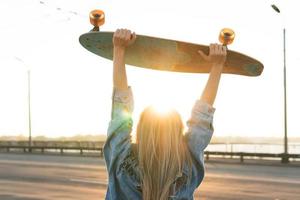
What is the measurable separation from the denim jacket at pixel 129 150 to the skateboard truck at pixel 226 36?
32cm

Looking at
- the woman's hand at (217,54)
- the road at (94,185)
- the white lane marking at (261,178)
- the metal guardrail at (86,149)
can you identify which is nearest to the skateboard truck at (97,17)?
the woman's hand at (217,54)

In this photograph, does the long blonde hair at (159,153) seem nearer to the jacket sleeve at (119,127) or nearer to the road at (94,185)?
the jacket sleeve at (119,127)

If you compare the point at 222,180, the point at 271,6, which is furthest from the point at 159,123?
the point at 271,6

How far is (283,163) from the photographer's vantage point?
31.9 m

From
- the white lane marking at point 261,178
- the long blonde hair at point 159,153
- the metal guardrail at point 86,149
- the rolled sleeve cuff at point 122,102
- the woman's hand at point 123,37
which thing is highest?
the woman's hand at point 123,37

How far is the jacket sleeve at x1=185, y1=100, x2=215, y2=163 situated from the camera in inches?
110

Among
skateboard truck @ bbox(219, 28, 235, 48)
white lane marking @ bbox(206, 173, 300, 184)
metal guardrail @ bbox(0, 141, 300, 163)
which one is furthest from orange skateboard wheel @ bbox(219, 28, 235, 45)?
metal guardrail @ bbox(0, 141, 300, 163)

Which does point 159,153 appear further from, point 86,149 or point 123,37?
point 86,149

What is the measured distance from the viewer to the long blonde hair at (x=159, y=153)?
8.66 feet

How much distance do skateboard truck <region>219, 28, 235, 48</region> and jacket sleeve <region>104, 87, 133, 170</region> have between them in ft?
1.63

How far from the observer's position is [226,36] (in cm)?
292

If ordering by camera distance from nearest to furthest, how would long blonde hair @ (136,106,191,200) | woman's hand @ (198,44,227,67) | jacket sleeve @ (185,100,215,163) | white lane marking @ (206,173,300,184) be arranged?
1. long blonde hair @ (136,106,191,200)
2. jacket sleeve @ (185,100,215,163)
3. woman's hand @ (198,44,227,67)
4. white lane marking @ (206,173,300,184)

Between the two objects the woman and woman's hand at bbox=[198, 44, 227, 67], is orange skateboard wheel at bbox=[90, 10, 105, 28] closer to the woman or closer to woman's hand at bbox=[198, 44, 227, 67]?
the woman

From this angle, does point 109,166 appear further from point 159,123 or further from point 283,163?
point 283,163
